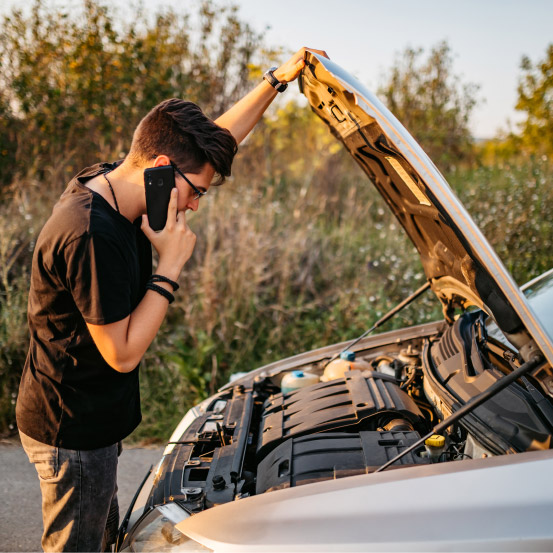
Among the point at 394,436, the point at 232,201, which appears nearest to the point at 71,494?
the point at 394,436

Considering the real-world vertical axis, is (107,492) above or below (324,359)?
above

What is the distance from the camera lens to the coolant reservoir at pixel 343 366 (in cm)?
264

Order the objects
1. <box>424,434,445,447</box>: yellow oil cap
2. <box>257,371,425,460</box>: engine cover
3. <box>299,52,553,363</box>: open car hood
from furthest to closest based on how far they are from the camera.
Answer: <box>257,371,425,460</box>: engine cover → <box>424,434,445,447</box>: yellow oil cap → <box>299,52,553,363</box>: open car hood

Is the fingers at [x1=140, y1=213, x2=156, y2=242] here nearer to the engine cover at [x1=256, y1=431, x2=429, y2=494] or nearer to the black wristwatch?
the engine cover at [x1=256, y1=431, x2=429, y2=494]

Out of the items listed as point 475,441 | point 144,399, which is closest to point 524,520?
point 475,441

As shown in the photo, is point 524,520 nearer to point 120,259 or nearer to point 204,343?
point 120,259

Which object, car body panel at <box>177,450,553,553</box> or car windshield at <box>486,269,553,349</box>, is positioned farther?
car windshield at <box>486,269,553,349</box>

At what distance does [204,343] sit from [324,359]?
6.21 ft

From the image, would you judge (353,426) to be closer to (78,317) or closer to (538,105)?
(78,317)

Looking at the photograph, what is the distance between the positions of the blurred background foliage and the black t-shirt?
240cm

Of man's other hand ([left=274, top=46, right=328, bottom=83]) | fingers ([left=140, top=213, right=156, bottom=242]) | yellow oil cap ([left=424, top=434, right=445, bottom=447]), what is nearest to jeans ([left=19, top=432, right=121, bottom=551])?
fingers ([left=140, top=213, right=156, bottom=242])

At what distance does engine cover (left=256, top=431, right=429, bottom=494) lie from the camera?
1.69 meters

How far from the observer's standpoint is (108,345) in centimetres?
161

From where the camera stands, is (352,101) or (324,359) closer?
(352,101)
